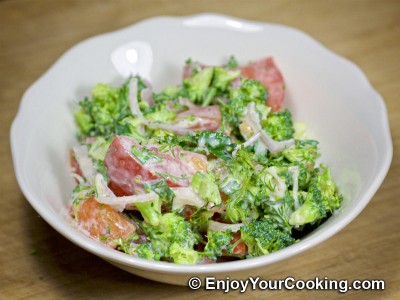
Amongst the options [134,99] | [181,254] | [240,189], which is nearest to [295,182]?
Answer: [240,189]

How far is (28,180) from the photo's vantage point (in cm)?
199

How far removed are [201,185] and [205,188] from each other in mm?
17

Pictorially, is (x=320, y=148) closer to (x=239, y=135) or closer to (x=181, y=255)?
(x=239, y=135)

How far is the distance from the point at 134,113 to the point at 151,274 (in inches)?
23.9

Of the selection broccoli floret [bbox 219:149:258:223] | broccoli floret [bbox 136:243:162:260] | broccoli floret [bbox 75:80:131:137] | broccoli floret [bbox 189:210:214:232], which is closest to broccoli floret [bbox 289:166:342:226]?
broccoli floret [bbox 219:149:258:223]

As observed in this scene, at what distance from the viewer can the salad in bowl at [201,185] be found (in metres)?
1.86

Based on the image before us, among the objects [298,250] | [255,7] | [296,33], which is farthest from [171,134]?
[255,7]

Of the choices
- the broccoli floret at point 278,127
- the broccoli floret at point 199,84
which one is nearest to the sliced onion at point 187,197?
the broccoli floret at point 278,127

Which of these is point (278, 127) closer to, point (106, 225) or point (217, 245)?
point (217, 245)

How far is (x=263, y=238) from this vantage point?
1.85 metres

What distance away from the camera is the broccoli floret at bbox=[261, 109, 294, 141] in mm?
2193

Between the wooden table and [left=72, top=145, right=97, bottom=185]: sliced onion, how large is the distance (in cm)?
26

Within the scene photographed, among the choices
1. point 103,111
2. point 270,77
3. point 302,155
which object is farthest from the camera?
point 270,77

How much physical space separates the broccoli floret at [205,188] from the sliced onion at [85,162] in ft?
1.31
